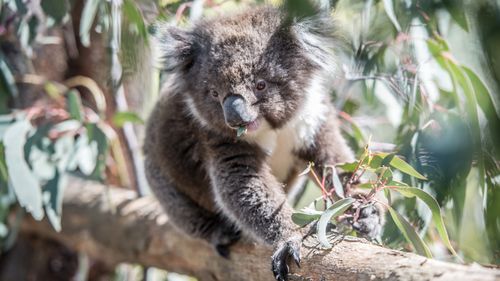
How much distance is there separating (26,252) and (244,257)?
277 cm

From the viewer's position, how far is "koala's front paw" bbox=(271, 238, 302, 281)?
225 centimetres

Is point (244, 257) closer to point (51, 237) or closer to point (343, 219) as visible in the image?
point (343, 219)

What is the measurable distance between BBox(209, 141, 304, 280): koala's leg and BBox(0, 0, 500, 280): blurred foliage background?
16.2 inches

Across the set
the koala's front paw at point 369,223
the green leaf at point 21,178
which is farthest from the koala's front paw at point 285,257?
the green leaf at point 21,178

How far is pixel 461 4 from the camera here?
2.41 feet

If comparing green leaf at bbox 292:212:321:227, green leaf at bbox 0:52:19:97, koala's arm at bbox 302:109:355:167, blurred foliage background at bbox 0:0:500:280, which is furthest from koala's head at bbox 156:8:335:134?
green leaf at bbox 0:52:19:97

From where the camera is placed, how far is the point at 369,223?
2.76 metres

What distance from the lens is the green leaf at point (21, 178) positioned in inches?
125

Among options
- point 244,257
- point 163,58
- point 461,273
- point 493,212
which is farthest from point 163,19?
point 493,212

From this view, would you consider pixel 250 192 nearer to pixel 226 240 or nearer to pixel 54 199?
pixel 226 240

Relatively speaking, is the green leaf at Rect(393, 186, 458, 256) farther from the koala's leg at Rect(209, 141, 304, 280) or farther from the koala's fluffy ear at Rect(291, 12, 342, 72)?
the koala's fluffy ear at Rect(291, 12, 342, 72)

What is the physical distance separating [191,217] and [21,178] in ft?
2.83

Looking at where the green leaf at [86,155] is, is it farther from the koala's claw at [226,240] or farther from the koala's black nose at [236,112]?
the koala's black nose at [236,112]

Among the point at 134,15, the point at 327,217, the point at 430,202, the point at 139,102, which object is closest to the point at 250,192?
the point at 327,217
